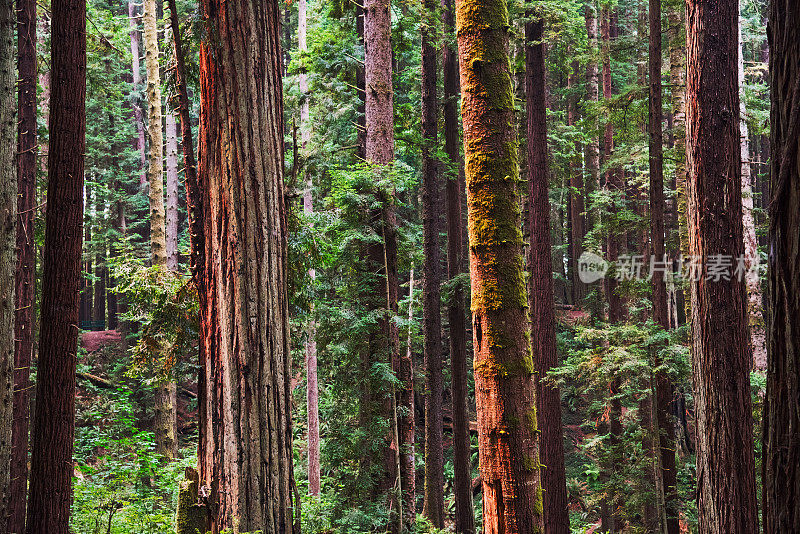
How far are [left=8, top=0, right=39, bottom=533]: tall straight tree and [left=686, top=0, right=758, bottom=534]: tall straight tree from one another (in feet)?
31.5

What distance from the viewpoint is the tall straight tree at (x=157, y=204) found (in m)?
14.6

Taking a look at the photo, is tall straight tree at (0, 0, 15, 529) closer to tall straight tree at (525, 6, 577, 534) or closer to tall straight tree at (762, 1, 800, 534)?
tall straight tree at (762, 1, 800, 534)

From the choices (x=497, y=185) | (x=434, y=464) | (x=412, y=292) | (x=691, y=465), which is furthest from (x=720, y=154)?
(x=412, y=292)

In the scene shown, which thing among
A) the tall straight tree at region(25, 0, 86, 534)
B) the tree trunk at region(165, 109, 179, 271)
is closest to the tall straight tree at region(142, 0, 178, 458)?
the tree trunk at region(165, 109, 179, 271)

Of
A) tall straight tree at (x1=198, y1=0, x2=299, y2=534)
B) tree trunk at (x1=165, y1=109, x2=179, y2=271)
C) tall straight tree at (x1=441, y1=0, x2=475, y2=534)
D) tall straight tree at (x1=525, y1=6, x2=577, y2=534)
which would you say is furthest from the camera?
tree trunk at (x1=165, y1=109, x2=179, y2=271)

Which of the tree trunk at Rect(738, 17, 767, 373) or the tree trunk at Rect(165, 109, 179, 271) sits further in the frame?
the tree trunk at Rect(165, 109, 179, 271)

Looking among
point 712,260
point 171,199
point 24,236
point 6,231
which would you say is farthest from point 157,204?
point 712,260

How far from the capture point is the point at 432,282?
46.5 ft

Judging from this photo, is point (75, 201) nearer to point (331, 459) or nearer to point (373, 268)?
point (373, 268)

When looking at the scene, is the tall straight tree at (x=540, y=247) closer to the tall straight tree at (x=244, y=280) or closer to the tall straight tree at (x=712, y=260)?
the tall straight tree at (x=712, y=260)

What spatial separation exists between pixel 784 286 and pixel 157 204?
15.2 metres

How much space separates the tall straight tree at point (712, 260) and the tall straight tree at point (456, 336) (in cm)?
691

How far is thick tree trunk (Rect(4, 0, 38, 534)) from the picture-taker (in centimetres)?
941

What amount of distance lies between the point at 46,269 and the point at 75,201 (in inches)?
33.6
